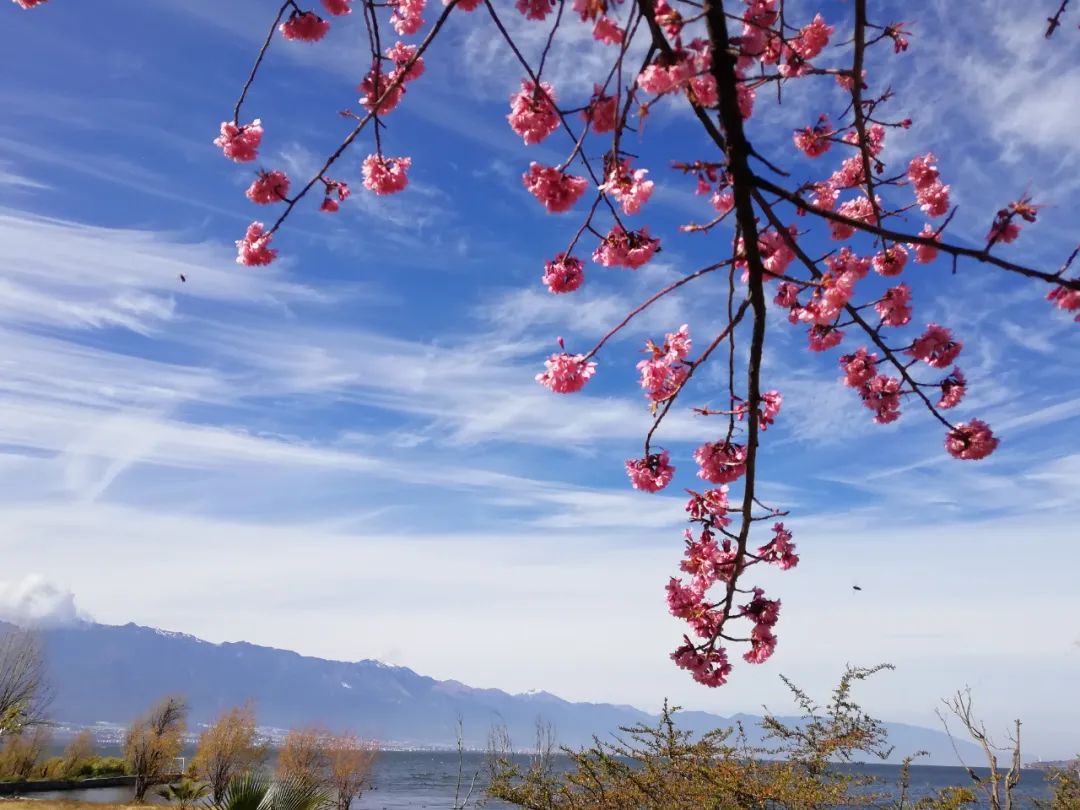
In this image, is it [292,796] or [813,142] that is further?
[292,796]

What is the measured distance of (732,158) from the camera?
2.01 metres

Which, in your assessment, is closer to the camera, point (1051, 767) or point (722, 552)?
point (722, 552)

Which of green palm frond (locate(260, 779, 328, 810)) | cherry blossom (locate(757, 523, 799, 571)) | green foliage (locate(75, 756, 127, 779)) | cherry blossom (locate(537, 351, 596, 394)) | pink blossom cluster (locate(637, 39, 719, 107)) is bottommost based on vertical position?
green foliage (locate(75, 756, 127, 779))

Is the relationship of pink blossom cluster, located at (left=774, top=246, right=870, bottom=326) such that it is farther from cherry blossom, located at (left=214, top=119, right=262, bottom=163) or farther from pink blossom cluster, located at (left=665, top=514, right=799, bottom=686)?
cherry blossom, located at (left=214, top=119, right=262, bottom=163)

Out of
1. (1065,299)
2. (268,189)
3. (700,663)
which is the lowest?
(700,663)

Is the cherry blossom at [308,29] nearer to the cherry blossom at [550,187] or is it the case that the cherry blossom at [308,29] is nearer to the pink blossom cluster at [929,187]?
the cherry blossom at [550,187]

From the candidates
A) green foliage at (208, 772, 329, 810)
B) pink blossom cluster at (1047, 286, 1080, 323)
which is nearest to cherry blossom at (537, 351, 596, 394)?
pink blossom cluster at (1047, 286, 1080, 323)

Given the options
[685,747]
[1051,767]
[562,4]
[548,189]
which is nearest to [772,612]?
[548,189]

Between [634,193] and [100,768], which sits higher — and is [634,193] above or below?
above

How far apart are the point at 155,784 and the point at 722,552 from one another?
49585 mm

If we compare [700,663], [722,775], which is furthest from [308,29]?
[722,775]

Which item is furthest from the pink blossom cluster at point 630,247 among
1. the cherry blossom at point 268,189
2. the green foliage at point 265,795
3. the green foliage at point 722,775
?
the green foliage at point 265,795

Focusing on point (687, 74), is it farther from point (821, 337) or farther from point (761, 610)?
point (761, 610)

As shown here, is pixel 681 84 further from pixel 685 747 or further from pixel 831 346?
pixel 685 747
